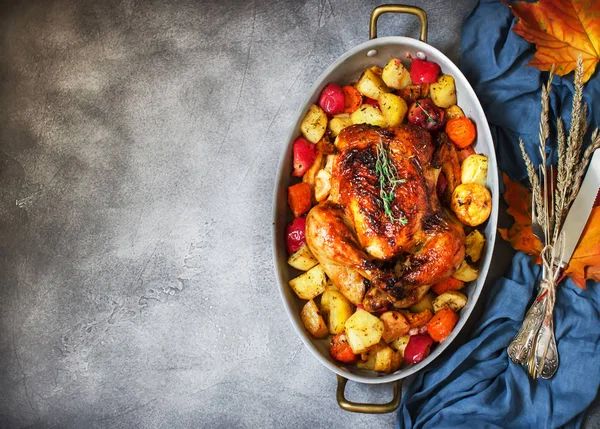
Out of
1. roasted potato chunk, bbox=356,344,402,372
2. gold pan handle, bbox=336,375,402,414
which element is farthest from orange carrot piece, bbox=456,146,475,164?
gold pan handle, bbox=336,375,402,414

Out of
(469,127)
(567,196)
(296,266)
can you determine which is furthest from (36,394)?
(567,196)

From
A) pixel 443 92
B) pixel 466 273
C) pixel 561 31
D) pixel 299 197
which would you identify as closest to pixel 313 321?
pixel 299 197

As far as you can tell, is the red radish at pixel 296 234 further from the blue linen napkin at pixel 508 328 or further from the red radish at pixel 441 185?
the blue linen napkin at pixel 508 328

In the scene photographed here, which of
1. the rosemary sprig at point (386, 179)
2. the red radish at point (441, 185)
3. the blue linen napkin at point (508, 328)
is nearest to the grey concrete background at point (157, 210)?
the blue linen napkin at point (508, 328)

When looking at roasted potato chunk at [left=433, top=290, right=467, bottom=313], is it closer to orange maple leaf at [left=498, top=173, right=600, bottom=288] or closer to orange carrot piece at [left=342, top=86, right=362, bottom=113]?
orange maple leaf at [left=498, top=173, right=600, bottom=288]

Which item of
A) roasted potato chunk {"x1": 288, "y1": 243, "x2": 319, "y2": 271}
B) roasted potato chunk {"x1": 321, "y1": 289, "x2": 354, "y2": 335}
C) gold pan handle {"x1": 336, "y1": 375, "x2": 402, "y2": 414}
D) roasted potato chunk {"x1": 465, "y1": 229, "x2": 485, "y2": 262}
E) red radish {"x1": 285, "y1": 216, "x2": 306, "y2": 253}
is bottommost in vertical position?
gold pan handle {"x1": 336, "y1": 375, "x2": 402, "y2": 414}

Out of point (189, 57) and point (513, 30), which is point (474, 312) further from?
point (189, 57)

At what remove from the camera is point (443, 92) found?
2570mm

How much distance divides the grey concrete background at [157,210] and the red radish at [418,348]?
14.0 inches

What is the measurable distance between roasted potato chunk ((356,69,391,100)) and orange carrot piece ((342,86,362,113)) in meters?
0.02

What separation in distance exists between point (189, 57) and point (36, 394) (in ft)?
5.69

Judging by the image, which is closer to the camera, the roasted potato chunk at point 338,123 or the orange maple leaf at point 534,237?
the orange maple leaf at point 534,237

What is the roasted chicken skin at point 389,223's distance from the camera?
7.53 feet

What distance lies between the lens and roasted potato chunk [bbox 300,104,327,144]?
257cm
